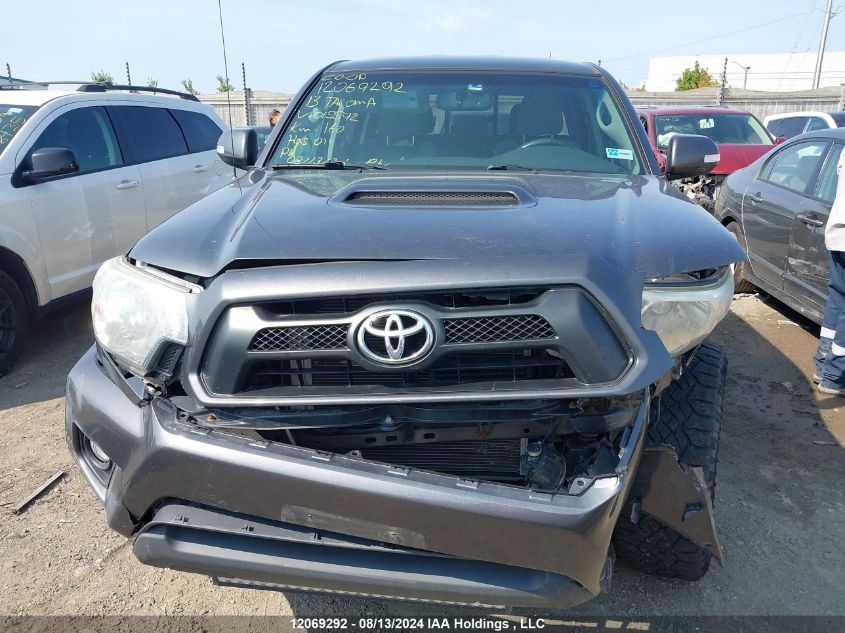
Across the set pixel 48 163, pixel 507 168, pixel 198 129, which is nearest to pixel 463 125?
pixel 507 168

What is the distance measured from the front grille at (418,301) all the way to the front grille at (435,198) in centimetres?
49

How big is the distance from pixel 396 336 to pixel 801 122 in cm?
1259

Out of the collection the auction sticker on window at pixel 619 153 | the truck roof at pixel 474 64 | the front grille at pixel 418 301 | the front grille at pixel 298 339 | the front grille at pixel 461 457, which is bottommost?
the front grille at pixel 461 457

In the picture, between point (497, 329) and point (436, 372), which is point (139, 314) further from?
point (497, 329)

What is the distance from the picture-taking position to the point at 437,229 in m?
1.91

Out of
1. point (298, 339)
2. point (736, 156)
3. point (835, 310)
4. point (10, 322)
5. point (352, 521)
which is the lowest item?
point (10, 322)

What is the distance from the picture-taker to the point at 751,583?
260 cm

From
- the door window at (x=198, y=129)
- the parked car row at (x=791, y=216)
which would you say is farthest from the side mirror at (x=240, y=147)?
the parked car row at (x=791, y=216)

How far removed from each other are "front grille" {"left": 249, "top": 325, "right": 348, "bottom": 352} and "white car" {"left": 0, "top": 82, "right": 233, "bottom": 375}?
3426mm

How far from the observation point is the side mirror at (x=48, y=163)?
4430 millimetres

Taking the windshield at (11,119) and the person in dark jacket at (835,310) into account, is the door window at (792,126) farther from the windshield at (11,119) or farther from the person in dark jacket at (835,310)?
the windshield at (11,119)

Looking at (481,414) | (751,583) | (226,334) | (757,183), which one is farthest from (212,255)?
(757,183)

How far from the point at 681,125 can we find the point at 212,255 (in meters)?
9.62

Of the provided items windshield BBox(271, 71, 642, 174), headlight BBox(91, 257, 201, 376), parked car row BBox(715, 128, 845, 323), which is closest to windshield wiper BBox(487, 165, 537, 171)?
windshield BBox(271, 71, 642, 174)
